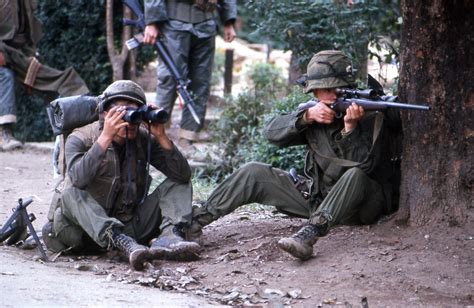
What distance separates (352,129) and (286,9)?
11.5 feet

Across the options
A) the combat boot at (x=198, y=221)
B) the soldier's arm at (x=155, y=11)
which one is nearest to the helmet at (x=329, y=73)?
the combat boot at (x=198, y=221)

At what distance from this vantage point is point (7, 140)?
37.8 feet

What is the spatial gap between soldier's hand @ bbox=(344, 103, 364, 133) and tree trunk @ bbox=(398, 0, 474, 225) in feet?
0.98

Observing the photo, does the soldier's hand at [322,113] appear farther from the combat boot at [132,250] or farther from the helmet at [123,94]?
the combat boot at [132,250]

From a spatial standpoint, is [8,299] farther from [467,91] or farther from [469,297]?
[467,91]

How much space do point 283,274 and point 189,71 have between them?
16.5ft

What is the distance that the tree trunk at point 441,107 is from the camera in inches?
236

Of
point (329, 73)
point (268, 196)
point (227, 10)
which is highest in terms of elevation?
point (227, 10)

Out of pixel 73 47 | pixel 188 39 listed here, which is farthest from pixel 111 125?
pixel 73 47

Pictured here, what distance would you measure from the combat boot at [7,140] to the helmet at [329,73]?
228 inches

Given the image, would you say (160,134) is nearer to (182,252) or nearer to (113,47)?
(182,252)

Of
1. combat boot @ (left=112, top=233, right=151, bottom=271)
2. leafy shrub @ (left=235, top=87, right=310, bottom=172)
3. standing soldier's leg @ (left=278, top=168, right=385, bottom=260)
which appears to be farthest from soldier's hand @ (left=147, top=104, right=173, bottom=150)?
leafy shrub @ (left=235, top=87, right=310, bottom=172)

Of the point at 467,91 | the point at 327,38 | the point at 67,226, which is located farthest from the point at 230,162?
the point at 467,91

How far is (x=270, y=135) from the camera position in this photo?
21.9 feet
